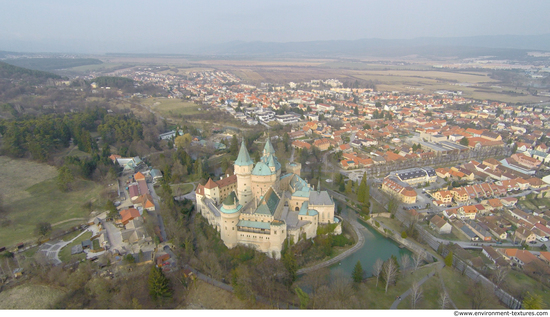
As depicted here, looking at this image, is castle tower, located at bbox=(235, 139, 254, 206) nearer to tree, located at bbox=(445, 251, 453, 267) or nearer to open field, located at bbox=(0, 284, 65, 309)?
open field, located at bbox=(0, 284, 65, 309)

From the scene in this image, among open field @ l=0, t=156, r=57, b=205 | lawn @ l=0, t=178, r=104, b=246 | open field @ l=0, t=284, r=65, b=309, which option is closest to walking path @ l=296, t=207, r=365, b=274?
open field @ l=0, t=284, r=65, b=309

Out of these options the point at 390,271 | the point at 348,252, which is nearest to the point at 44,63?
the point at 348,252

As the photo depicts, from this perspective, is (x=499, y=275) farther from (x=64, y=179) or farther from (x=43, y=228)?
(x=64, y=179)

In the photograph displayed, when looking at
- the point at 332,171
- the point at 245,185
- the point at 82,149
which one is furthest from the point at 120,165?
the point at 332,171

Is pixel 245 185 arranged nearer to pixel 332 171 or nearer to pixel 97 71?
pixel 332 171

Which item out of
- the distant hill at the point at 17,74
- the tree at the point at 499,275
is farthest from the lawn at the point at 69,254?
the distant hill at the point at 17,74

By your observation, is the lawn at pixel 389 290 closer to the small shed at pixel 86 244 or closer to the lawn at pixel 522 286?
Result: the lawn at pixel 522 286

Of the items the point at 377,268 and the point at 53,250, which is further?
the point at 53,250

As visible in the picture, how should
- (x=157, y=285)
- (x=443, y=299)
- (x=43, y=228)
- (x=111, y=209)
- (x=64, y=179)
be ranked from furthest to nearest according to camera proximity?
(x=64, y=179)
(x=111, y=209)
(x=43, y=228)
(x=157, y=285)
(x=443, y=299)
